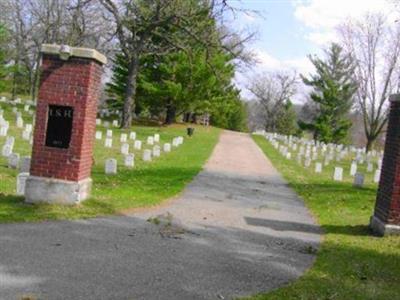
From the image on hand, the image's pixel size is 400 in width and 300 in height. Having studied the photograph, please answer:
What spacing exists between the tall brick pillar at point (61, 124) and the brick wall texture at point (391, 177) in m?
5.56

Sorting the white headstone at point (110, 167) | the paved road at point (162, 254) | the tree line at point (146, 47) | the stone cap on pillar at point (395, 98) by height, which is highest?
the tree line at point (146, 47)

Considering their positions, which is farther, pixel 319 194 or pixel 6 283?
pixel 319 194

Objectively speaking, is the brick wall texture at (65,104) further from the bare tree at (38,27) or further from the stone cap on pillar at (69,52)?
the bare tree at (38,27)

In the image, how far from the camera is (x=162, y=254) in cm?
725

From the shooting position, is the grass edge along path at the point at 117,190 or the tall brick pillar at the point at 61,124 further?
the tall brick pillar at the point at 61,124

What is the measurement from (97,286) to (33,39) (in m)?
54.4

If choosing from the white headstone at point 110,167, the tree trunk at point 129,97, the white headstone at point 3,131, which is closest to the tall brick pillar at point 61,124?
the white headstone at point 110,167

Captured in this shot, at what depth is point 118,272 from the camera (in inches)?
245

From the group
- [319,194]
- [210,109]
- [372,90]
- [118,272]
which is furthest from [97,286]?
[372,90]

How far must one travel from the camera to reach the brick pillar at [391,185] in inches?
392

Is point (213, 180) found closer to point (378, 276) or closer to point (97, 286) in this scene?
point (378, 276)

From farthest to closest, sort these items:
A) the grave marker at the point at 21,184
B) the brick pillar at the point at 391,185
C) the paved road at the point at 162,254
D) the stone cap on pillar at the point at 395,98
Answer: the grave marker at the point at 21,184 < the stone cap on pillar at the point at 395,98 < the brick pillar at the point at 391,185 < the paved road at the point at 162,254

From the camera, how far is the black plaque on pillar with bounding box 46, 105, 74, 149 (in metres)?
9.73

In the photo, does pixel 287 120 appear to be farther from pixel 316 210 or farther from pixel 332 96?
pixel 316 210
